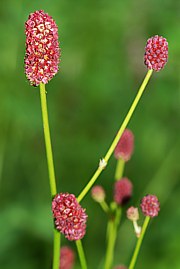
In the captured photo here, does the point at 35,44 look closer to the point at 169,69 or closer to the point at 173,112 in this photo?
the point at 169,69

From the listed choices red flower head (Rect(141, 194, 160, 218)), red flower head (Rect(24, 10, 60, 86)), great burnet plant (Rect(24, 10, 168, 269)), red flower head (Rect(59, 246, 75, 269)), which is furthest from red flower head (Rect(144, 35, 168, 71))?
red flower head (Rect(59, 246, 75, 269))

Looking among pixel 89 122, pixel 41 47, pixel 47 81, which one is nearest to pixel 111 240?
pixel 47 81

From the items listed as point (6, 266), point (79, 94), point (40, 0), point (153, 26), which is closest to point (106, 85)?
point (79, 94)

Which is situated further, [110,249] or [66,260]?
[66,260]

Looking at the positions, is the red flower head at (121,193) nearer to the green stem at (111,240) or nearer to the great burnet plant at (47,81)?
the green stem at (111,240)

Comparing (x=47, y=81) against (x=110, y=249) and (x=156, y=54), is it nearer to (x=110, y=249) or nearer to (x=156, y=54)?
(x=156, y=54)

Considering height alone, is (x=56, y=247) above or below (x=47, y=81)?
below

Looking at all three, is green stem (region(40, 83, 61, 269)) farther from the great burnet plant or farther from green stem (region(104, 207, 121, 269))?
green stem (region(104, 207, 121, 269))
